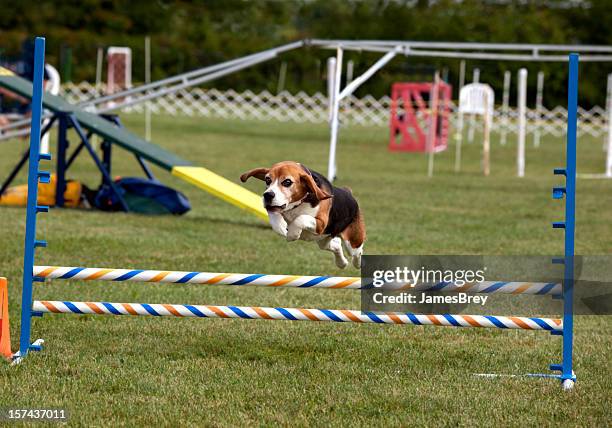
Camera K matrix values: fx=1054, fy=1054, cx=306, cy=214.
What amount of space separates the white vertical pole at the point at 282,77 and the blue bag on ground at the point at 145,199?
27.1 m

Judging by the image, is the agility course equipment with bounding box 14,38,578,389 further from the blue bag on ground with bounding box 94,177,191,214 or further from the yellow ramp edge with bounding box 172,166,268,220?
the blue bag on ground with bounding box 94,177,191,214

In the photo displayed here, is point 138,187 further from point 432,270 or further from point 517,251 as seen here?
point 432,270

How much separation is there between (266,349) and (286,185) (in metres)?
2.38

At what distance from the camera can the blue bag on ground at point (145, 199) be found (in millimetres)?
12430

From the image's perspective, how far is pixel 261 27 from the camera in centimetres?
4991

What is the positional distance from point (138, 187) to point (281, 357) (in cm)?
687

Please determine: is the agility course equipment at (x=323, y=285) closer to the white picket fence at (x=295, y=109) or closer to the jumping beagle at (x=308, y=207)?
the jumping beagle at (x=308, y=207)

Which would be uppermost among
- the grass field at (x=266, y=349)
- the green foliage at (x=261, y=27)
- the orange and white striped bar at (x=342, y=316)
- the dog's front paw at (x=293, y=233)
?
the green foliage at (x=261, y=27)

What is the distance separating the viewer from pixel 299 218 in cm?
425

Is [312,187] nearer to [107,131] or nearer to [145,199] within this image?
[107,131]

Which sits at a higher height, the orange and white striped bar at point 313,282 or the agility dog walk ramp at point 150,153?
the agility dog walk ramp at point 150,153

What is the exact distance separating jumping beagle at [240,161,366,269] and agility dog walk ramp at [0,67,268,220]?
4.80 m

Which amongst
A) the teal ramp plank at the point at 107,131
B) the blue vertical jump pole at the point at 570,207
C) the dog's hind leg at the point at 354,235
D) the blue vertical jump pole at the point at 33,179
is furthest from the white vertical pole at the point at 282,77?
the dog's hind leg at the point at 354,235

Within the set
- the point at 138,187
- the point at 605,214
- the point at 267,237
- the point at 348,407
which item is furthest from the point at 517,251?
the point at 348,407
